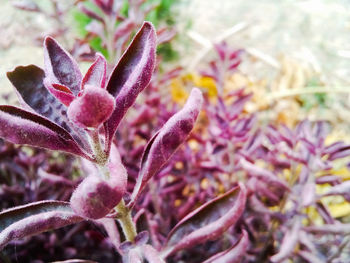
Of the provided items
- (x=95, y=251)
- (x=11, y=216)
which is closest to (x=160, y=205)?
(x=95, y=251)

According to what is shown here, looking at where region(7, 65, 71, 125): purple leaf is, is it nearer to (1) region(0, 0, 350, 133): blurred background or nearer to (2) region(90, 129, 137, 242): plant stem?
(2) region(90, 129, 137, 242): plant stem

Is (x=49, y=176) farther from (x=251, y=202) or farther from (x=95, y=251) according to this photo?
(x=251, y=202)

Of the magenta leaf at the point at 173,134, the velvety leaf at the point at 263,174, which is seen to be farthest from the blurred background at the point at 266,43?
the magenta leaf at the point at 173,134

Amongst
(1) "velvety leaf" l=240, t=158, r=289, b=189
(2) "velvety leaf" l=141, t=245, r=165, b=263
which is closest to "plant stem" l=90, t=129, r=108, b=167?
(2) "velvety leaf" l=141, t=245, r=165, b=263

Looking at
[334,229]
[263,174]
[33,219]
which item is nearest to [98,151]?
[33,219]

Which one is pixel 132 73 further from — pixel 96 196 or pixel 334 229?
pixel 334 229

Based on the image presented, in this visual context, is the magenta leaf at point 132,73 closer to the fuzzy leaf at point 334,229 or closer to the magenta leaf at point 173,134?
the magenta leaf at point 173,134
